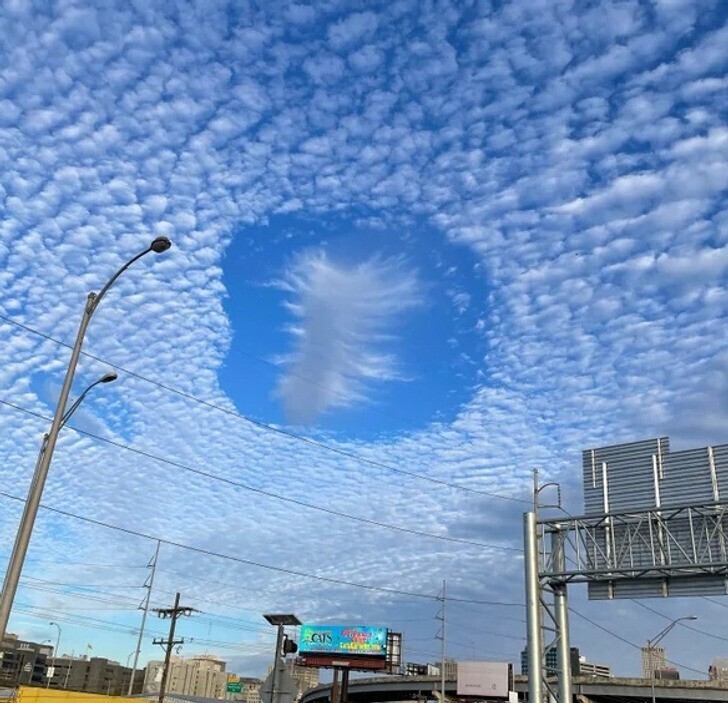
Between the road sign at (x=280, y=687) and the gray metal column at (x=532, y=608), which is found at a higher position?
the gray metal column at (x=532, y=608)

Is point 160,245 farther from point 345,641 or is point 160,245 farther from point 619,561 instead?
point 345,641

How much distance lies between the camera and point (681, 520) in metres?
27.7

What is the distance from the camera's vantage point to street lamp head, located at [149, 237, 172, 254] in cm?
1778

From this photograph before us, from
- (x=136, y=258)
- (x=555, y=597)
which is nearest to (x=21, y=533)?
(x=136, y=258)

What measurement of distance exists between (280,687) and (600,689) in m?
81.2

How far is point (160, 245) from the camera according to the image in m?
17.9

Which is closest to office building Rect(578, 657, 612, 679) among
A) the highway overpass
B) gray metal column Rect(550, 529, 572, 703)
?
the highway overpass

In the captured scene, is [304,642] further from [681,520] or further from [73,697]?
[681,520]

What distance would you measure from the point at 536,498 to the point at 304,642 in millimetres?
86936

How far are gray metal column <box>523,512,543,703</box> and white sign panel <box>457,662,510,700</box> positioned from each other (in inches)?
3067

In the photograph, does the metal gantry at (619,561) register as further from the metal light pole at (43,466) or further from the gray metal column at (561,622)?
the metal light pole at (43,466)

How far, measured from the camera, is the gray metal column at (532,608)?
28.1 metres

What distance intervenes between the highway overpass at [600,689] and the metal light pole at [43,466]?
266 ft

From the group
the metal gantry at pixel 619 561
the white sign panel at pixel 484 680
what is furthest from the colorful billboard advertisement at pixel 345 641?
the metal gantry at pixel 619 561
